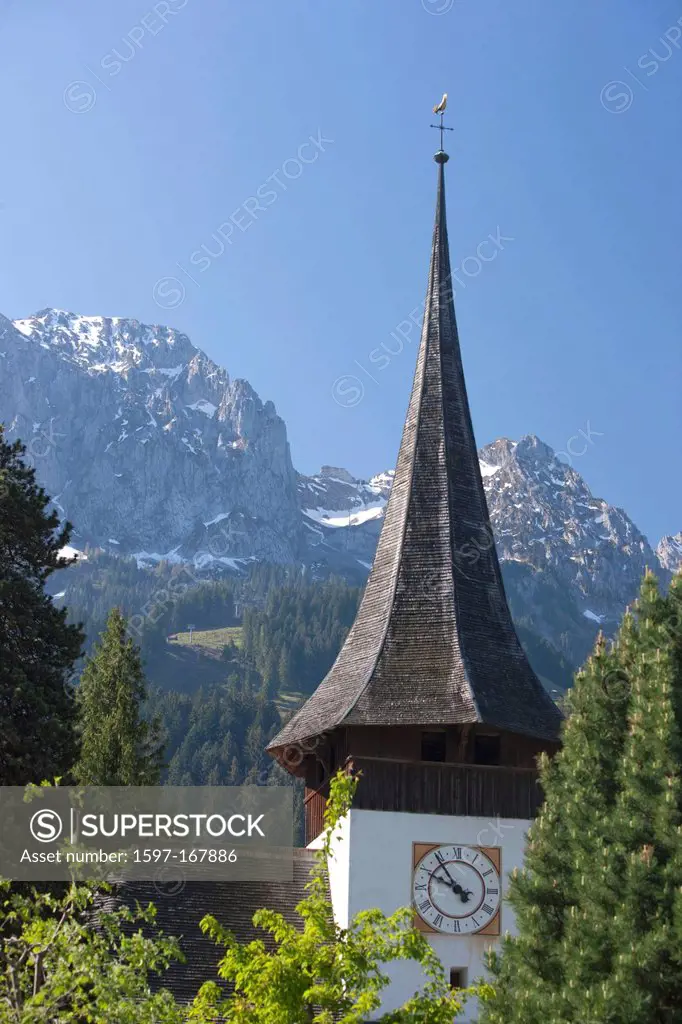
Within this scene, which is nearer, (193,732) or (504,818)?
(504,818)

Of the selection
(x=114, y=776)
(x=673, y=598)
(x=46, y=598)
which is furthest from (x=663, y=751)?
(x=114, y=776)

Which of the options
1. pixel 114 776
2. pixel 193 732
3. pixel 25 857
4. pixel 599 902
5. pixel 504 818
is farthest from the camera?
pixel 193 732

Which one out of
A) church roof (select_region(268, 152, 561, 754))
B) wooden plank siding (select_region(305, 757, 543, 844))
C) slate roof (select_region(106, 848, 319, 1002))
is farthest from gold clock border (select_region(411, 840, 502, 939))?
slate roof (select_region(106, 848, 319, 1002))

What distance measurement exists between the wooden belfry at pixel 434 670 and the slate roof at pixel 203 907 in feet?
6.76

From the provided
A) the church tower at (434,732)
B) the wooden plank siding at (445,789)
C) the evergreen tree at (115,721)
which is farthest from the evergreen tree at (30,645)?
the evergreen tree at (115,721)

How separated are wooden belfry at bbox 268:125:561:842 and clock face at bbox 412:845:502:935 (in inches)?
31.2

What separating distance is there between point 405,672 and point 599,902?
894 centimetres

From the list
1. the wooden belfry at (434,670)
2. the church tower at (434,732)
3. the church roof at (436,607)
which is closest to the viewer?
the church tower at (434,732)

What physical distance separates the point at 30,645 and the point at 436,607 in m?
7.57

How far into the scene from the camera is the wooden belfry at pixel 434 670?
24469 mm

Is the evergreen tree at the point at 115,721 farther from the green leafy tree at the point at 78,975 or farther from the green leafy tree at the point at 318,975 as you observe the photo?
the green leafy tree at the point at 78,975

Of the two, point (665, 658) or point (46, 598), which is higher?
point (46, 598)

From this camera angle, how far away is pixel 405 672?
84.4 ft

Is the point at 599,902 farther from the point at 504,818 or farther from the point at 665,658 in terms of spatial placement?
the point at 504,818
